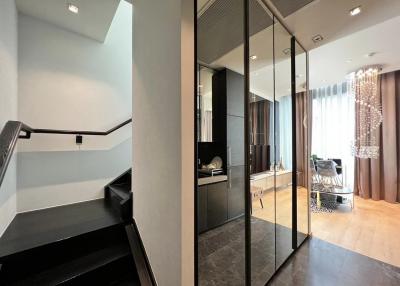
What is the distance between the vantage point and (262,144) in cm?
199

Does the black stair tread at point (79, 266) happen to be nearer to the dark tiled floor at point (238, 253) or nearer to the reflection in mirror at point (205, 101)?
the dark tiled floor at point (238, 253)

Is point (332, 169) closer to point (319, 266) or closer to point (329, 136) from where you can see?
point (329, 136)

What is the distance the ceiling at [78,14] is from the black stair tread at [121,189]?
2.39 m

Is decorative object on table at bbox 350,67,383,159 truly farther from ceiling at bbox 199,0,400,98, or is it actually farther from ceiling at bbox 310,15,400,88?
ceiling at bbox 199,0,400,98

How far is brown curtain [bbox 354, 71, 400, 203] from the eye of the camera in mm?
4082

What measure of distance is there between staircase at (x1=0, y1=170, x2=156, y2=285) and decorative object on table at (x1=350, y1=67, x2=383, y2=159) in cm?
515

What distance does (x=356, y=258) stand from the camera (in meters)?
2.08

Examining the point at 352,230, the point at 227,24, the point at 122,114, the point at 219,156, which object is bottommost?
the point at 352,230

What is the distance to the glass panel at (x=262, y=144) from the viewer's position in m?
1.79

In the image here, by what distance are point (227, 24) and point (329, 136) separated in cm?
463

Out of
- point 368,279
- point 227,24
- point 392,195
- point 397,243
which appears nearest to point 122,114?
point 227,24

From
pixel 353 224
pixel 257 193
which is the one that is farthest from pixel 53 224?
pixel 353 224

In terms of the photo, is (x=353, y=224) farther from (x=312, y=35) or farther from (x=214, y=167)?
(x=312, y=35)

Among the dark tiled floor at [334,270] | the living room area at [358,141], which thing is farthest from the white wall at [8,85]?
the living room area at [358,141]
